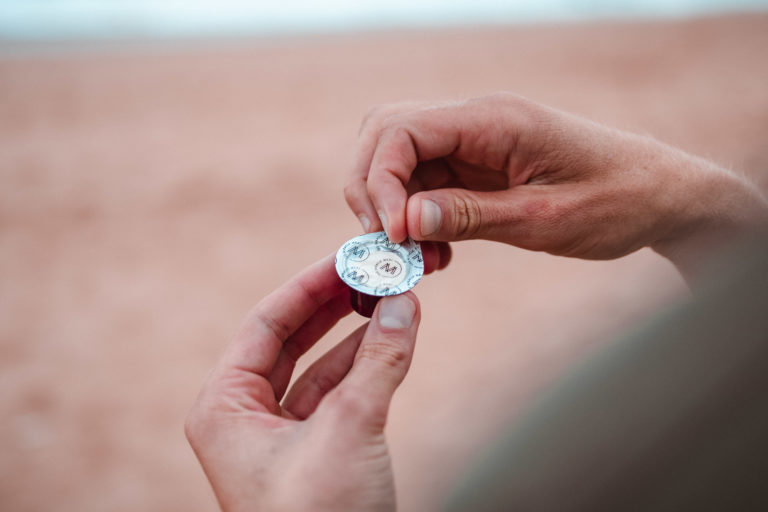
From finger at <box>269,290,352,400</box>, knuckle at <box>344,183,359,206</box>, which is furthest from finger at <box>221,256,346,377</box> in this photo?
knuckle at <box>344,183,359,206</box>

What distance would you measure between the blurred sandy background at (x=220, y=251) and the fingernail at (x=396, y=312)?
0.90 meters

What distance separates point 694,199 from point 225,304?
4.92 metres

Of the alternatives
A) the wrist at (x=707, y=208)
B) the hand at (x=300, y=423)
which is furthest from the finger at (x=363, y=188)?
the wrist at (x=707, y=208)

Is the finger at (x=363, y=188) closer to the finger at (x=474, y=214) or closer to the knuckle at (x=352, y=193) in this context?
the knuckle at (x=352, y=193)

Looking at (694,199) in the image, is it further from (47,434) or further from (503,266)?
(47,434)

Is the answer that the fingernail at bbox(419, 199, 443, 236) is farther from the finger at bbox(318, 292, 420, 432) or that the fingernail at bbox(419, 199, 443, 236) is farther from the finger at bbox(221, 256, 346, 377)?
the finger at bbox(221, 256, 346, 377)

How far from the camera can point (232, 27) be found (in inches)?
806

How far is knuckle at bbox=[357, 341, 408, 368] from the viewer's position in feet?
6.45

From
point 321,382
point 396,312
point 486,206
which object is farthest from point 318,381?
point 486,206

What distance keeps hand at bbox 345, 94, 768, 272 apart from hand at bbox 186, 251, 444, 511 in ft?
1.68

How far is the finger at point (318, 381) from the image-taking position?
2.39 m

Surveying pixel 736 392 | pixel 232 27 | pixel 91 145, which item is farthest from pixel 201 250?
pixel 232 27

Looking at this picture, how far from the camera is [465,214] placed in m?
2.49

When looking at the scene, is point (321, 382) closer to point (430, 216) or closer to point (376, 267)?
point (376, 267)
